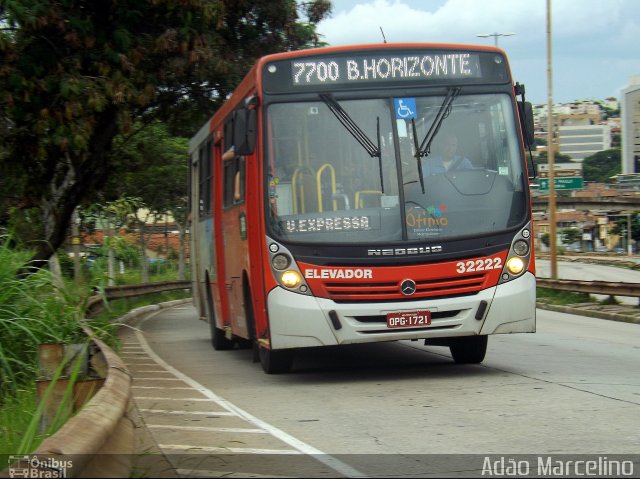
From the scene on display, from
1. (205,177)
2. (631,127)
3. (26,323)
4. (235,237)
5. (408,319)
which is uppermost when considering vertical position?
(631,127)

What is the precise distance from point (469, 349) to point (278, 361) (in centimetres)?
216

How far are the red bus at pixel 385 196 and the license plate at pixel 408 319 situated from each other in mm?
16

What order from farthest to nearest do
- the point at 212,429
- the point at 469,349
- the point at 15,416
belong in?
the point at 469,349, the point at 15,416, the point at 212,429

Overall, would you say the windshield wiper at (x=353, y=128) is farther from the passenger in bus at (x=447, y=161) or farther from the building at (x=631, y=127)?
the building at (x=631, y=127)

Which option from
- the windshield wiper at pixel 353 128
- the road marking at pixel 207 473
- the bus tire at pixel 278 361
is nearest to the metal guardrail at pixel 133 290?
the bus tire at pixel 278 361

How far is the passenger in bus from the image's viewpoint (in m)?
10.9

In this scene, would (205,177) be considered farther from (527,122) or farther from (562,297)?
(562,297)

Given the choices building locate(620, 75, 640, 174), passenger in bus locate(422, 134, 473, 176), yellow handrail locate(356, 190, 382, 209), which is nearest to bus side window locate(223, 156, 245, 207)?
yellow handrail locate(356, 190, 382, 209)

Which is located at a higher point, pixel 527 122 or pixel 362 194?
pixel 527 122

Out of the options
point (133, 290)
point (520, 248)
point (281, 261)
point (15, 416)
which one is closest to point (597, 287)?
point (133, 290)

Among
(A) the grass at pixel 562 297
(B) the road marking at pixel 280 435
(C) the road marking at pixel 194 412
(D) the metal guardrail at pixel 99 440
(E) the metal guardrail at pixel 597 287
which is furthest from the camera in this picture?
(A) the grass at pixel 562 297

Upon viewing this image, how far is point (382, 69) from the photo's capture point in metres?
11.2

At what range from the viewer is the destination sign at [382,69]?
11.1m

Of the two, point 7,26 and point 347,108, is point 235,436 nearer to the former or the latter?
point 347,108
